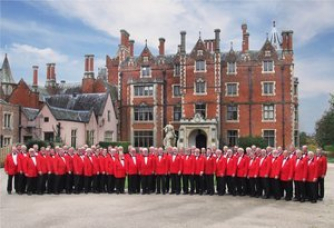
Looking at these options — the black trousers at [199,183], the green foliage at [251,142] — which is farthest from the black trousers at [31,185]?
the green foliage at [251,142]

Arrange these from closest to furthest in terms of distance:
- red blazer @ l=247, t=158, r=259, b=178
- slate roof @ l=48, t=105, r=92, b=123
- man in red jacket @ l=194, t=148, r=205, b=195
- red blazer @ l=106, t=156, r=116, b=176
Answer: red blazer @ l=247, t=158, r=259, b=178, man in red jacket @ l=194, t=148, r=205, b=195, red blazer @ l=106, t=156, r=116, b=176, slate roof @ l=48, t=105, r=92, b=123

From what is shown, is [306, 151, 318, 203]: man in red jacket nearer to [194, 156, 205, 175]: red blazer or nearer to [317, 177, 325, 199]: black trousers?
[317, 177, 325, 199]: black trousers

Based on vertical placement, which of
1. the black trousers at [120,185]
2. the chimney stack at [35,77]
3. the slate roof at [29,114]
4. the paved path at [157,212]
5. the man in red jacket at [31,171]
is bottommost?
the paved path at [157,212]

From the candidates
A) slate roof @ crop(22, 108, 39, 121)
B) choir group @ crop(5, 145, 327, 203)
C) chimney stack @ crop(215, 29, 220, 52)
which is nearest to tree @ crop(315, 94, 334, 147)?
chimney stack @ crop(215, 29, 220, 52)

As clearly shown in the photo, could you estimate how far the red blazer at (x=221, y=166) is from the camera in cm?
1397

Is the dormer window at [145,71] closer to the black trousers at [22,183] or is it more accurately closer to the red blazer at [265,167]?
the black trousers at [22,183]

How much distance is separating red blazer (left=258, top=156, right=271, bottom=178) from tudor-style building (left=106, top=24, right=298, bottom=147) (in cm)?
2436

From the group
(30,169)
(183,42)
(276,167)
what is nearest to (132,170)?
(30,169)

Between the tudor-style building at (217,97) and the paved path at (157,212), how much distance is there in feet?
83.6

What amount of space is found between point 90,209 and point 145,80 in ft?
109

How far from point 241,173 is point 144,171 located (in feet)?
10.7

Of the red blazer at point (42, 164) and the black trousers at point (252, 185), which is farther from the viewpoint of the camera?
the red blazer at point (42, 164)

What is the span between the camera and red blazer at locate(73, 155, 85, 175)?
1453 centimetres

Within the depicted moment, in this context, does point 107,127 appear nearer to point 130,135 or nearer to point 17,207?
point 130,135
